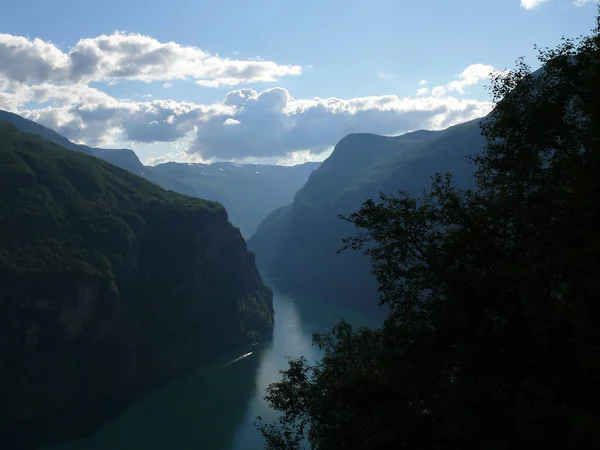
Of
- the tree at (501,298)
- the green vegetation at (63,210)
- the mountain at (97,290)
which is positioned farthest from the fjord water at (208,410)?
the tree at (501,298)

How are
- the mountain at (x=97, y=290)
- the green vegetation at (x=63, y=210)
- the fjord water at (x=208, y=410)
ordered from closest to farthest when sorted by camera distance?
the fjord water at (x=208, y=410) < the mountain at (x=97, y=290) < the green vegetation at (x=63, y=210)

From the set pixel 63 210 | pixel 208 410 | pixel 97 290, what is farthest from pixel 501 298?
pixel 63 210

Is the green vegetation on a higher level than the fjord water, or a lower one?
higher

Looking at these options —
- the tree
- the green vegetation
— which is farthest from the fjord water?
the tree

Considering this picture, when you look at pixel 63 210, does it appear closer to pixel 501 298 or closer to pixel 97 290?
pixel 97 290

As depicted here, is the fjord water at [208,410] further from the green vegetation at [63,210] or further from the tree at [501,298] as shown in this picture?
the tree at [501,298]

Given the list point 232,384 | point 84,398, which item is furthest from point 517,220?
point 84,398

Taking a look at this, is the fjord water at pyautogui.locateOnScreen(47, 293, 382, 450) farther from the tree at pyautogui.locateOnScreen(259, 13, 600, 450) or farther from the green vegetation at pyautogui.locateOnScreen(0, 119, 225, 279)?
the tree at pyautogui.locateOnScreen(259, 13, 600, 450)
